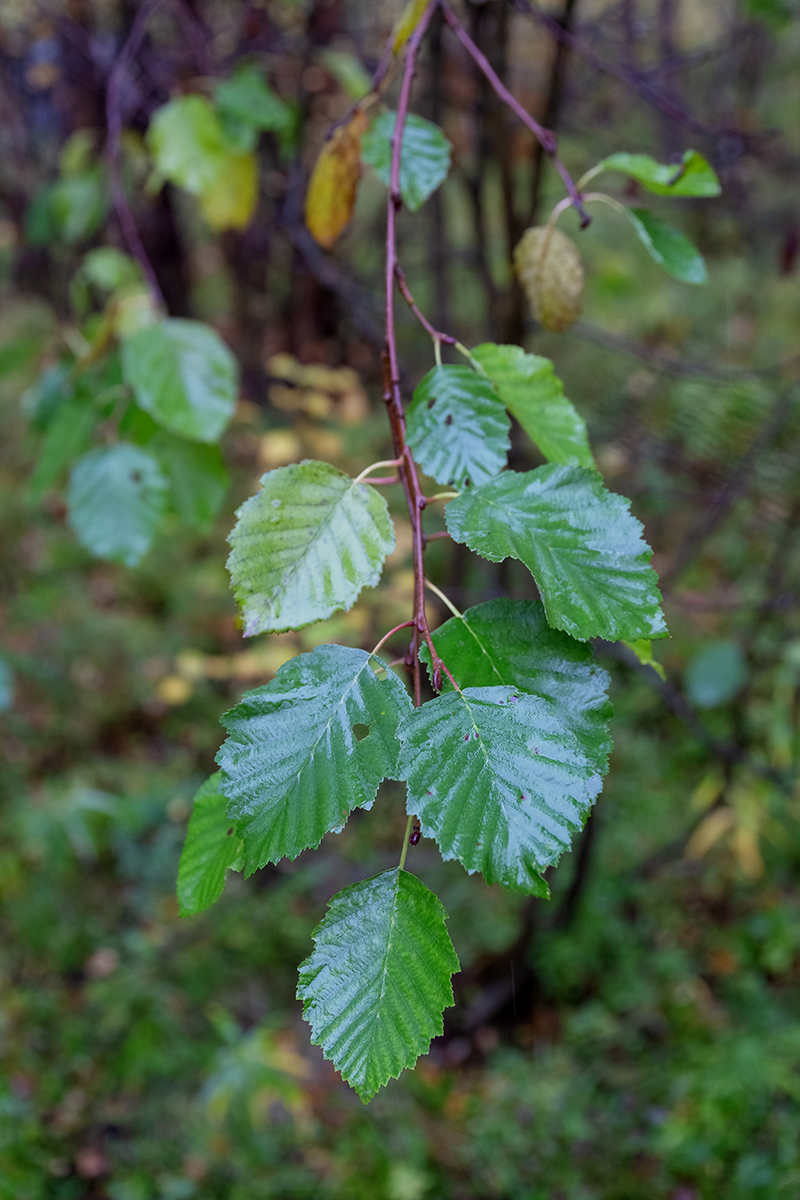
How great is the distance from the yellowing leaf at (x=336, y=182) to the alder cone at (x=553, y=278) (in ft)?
0.47

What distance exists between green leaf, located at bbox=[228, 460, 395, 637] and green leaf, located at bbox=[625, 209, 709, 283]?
290 millimetres

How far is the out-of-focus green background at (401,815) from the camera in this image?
1.57 meters

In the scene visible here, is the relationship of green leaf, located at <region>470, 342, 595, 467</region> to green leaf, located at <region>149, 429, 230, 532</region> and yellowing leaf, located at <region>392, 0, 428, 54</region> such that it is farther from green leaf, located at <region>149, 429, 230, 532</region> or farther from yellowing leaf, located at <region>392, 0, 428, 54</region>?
green leaf, located at <region>149, 429, 230, 532</region>

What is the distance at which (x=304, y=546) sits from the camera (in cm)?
35

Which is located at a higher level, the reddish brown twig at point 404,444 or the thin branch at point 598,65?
the thin branch at point 598,65

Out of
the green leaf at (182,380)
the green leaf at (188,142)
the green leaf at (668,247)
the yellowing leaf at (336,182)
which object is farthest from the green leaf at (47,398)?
the green leaf at (668,247)

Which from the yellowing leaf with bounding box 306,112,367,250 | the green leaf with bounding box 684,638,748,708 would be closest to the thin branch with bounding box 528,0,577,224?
the yellowing leaf with bounding box 306,112,367,250

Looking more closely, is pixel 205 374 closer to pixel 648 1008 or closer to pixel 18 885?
pixel 648 1008

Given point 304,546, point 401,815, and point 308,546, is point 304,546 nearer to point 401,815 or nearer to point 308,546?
point 308,546

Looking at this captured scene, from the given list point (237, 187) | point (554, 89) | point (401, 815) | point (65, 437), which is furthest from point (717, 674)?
point (65, 437)

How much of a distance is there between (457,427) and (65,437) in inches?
20.7

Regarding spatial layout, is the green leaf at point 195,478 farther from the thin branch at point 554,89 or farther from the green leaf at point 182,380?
the thin branch at point 554,89

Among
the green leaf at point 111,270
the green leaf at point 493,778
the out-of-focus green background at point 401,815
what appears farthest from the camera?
the out-of-focus green background at point 401,815

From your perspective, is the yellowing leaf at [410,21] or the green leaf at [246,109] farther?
the green leaf at [246,109]
